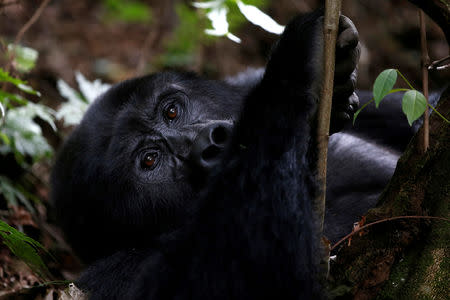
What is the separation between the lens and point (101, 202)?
269cm

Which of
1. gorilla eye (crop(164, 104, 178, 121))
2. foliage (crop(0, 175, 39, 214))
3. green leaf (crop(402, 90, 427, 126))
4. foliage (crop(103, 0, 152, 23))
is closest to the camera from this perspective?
green leaf (crop(402, 90, 427, 126))

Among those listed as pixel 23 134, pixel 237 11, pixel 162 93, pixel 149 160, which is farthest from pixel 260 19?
pixel 23 134

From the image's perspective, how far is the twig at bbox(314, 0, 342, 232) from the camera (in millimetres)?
1692

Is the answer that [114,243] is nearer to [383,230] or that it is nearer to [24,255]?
[24,255]

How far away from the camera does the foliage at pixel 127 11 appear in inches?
281

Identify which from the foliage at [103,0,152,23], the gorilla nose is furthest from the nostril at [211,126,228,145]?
the foliage at [103,0,152,23]

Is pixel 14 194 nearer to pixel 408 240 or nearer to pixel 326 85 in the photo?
pixel 326 85

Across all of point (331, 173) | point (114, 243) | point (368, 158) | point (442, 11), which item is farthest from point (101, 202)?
point (442, 11)

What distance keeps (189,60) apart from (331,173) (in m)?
3.79

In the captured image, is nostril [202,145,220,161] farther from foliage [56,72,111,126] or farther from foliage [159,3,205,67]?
foliage [159,3,205,67]

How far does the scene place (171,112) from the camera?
2795 mm

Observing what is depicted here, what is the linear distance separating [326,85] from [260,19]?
3.08 feet

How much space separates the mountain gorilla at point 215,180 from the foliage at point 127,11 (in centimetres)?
410

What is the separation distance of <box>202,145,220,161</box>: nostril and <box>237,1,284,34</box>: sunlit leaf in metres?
0.64
